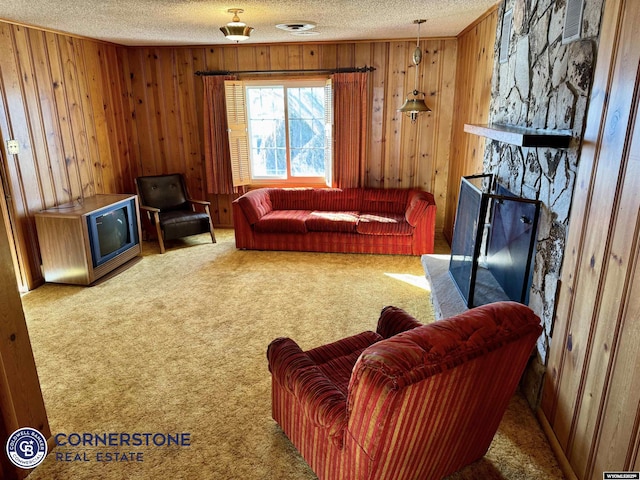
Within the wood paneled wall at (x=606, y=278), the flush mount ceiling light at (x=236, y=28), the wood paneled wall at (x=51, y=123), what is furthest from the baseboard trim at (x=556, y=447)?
the wood paneled wall at (x=51, y=123)

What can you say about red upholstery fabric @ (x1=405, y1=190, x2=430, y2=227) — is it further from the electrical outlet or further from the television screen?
the electrical outlet

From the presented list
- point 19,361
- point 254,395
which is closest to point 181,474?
point 254,395

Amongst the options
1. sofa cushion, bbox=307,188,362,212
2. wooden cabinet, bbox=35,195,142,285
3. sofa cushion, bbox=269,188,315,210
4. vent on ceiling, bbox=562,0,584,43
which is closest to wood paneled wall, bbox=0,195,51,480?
wooden cabinet, bbox=35,195,142,285

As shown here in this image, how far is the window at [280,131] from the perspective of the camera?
5477mm

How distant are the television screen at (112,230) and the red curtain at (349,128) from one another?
2528 millimetres

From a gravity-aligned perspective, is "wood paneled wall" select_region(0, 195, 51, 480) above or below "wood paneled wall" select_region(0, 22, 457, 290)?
below

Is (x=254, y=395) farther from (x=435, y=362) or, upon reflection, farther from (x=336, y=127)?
(x=336, y=127)

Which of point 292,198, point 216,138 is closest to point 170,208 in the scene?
point 216,138

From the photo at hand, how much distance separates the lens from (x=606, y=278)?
170cm

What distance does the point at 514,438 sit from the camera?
2.18 metres

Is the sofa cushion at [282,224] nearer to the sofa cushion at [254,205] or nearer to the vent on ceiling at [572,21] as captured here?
the sofa cushion at [254,205]

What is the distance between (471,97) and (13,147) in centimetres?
431

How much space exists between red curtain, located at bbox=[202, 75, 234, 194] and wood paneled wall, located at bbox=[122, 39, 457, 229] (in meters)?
0.19

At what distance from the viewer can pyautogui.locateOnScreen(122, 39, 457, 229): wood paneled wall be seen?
5219 mm
